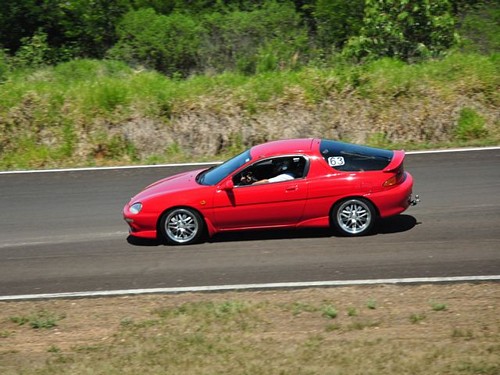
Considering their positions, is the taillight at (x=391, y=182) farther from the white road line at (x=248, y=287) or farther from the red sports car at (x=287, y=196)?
the white road line at (x=248, y=287)

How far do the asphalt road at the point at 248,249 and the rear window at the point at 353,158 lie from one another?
1071mm

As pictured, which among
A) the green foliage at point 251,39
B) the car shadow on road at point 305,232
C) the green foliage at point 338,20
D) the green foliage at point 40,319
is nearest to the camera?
the green foliage at point 40,319

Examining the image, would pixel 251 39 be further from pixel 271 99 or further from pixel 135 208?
pixel 135 208

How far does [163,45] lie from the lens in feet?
88.0

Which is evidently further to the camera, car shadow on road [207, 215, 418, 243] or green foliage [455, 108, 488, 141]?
green foliage [455, 108, 488, 141]

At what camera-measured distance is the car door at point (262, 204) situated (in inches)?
521

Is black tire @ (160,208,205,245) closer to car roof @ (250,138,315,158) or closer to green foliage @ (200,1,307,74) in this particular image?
car roof @ (250,138,315,158)

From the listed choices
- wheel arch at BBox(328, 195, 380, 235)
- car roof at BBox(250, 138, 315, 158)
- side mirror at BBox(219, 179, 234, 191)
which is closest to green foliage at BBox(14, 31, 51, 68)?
car roof at BBox(250, 138, 315, 158)

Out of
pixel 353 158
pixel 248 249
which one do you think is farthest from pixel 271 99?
pixel 248 249

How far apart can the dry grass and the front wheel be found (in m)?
2.29

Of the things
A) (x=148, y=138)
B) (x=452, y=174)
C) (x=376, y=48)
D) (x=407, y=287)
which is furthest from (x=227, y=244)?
(x=376, y=48)

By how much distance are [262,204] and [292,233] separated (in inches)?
35.2

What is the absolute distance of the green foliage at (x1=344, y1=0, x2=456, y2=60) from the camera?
80.5ft

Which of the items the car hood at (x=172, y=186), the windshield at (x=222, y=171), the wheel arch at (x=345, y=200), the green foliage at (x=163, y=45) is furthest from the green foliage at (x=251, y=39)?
the wheel arch at (x=345, y=200)
